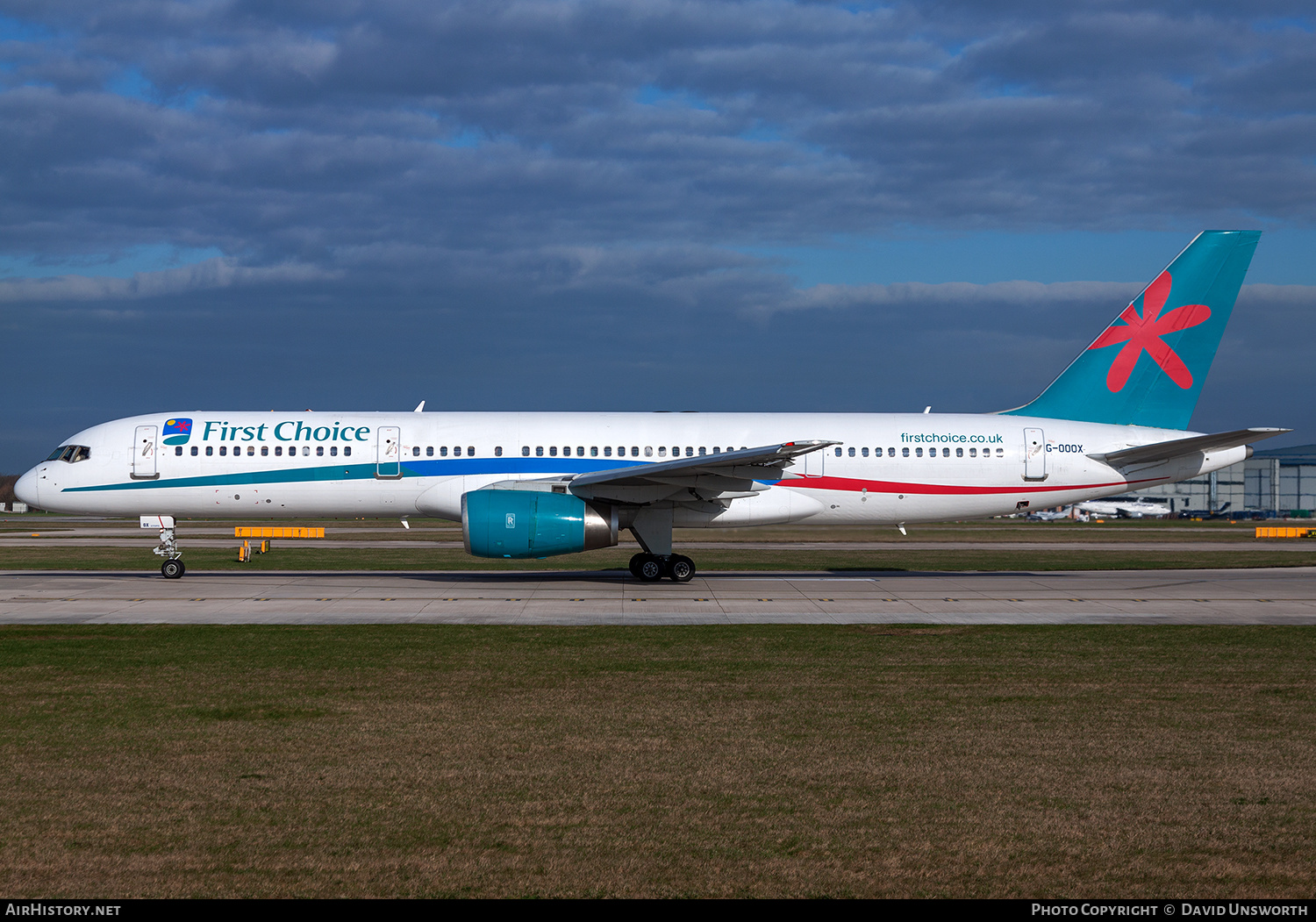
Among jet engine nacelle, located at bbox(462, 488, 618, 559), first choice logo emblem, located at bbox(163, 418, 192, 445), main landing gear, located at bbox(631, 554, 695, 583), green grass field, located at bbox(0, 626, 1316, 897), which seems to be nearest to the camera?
green grass field, located at bbox(0, 626, 1316, 897)

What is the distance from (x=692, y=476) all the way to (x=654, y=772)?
15946mm

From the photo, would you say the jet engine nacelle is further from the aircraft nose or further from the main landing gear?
the aircraft nose

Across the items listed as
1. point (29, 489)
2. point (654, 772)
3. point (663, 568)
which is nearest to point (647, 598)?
point (663, 568)

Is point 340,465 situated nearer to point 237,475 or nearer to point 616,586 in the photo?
point 237,475

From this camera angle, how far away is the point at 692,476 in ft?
79.4

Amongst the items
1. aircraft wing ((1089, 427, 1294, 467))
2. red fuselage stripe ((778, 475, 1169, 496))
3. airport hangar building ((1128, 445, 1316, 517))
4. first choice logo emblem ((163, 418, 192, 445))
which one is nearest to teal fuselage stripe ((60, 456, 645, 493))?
first choice logo emblem ((163, 418, 192, 445))

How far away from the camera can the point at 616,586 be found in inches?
975

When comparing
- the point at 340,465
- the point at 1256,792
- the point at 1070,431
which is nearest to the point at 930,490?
the point at 1070,431

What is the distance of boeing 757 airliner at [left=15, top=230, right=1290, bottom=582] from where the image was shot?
26000mm

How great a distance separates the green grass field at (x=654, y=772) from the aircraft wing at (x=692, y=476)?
8.82 m

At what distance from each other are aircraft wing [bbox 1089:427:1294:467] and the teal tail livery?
1508mm

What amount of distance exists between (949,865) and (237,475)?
23152 millimetres

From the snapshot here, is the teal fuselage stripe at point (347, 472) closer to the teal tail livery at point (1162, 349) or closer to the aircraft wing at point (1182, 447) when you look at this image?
the teal tail livery at point (1162, 349)
